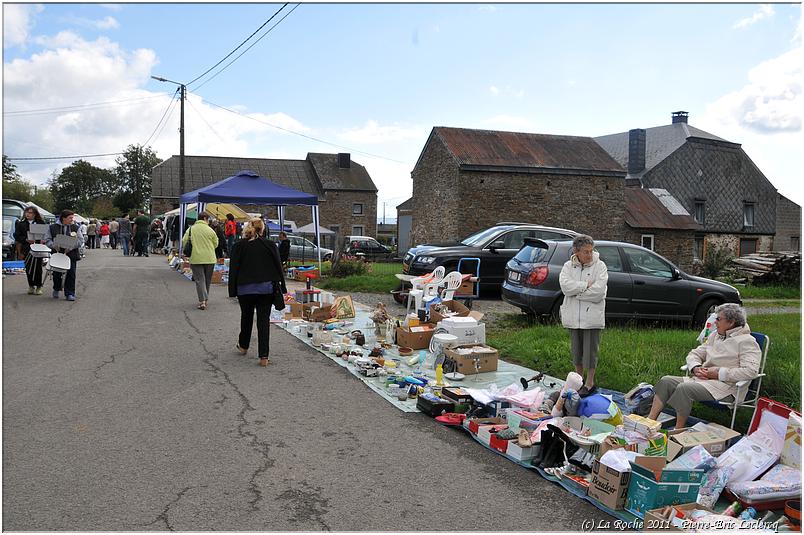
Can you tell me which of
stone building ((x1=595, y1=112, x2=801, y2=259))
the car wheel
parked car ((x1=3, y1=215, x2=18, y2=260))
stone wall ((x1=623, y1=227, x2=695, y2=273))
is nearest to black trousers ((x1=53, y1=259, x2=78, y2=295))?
parked car ((x1=3, y1=215, x2=18, y2=260))

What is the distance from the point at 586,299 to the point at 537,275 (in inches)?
151

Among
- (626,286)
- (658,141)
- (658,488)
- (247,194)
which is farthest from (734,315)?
(658,141)

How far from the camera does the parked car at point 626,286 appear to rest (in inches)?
421

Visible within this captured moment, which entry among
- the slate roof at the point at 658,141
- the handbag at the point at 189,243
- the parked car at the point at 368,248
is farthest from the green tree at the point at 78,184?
the handbag at the point at 189,243

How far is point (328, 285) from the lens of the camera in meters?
17.6

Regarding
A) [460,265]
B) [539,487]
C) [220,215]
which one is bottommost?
[539,487]

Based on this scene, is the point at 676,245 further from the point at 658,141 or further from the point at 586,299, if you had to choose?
the point at 586,299

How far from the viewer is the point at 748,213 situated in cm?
4378

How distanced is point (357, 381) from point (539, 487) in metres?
3.31

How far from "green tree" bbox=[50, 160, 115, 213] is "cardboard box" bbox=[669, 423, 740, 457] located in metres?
92.0

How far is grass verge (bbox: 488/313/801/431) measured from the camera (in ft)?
20.8

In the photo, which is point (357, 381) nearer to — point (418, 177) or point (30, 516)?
point (30, 516)

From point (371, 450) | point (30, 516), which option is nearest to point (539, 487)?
point (371, 450)

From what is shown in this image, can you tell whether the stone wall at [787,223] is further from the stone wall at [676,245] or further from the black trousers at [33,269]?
the black trousers at [33,269]
